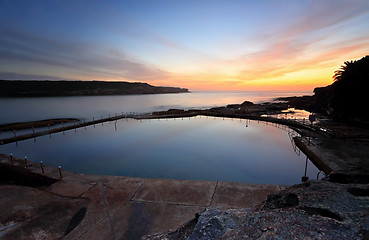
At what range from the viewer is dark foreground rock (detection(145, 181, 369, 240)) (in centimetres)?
240

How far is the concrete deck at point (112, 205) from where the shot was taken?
625 centimetres

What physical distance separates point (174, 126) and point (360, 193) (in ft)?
113

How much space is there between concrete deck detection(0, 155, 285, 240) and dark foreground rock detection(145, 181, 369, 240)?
151 inches

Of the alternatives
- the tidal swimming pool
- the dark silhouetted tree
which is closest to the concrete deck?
the tidal swimming pool

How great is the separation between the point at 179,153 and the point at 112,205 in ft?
49.9

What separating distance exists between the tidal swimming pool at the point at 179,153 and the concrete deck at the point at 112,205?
24.2 ft

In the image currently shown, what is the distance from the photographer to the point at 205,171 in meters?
17.2

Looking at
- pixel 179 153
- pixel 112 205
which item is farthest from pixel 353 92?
pixel 112 205

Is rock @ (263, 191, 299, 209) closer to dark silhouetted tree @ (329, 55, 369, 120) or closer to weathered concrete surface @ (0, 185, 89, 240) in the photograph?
weathered concrete surface @ (0, 185, 89, 240)

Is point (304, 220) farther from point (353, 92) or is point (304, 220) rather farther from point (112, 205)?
point (353, 92)

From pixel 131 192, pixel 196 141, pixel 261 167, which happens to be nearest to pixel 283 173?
pixel 261 167

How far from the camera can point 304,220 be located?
2678 millimetres

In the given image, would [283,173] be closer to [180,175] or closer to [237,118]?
[180,175]

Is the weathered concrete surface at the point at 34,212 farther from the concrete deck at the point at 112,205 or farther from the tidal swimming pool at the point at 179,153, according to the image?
the tidal swimming pool at the point at 179,153
